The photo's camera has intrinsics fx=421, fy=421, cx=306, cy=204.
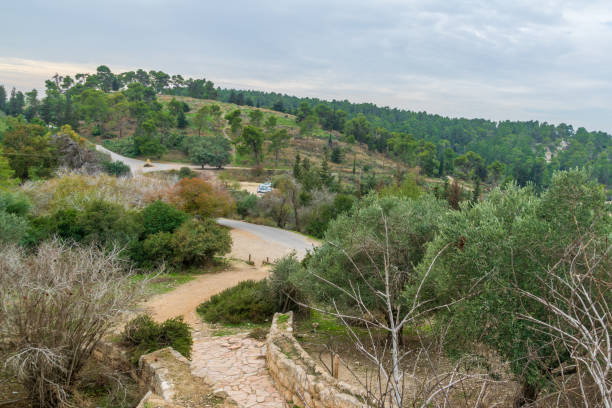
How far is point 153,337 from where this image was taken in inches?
327

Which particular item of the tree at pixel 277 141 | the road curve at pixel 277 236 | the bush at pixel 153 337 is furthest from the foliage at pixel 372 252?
the tree at pixel 277 141

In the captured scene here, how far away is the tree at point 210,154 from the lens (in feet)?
197

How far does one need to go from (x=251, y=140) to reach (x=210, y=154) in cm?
616

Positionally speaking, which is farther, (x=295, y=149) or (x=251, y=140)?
(x=295, y=149)

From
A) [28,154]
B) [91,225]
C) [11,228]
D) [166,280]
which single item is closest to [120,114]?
[28,154]

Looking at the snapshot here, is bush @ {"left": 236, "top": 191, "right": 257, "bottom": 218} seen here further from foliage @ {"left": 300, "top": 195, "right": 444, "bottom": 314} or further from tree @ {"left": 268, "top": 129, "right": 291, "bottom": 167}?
tree @ {"left": 268, "top": 129, "right": 291, "bottom": 167}

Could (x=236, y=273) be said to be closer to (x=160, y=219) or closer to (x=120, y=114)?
(x=160, y=219)

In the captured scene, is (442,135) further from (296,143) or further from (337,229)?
(337,229)

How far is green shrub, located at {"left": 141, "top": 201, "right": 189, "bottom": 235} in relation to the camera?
63.9 ft

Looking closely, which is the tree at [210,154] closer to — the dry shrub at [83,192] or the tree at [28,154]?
the tree at [28,154]

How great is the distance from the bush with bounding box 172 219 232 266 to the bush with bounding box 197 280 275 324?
198 inches

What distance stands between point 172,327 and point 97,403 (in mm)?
2014

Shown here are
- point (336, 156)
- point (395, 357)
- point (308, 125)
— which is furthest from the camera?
point (308, 125)

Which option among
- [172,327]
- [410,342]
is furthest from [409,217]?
[172,327]
